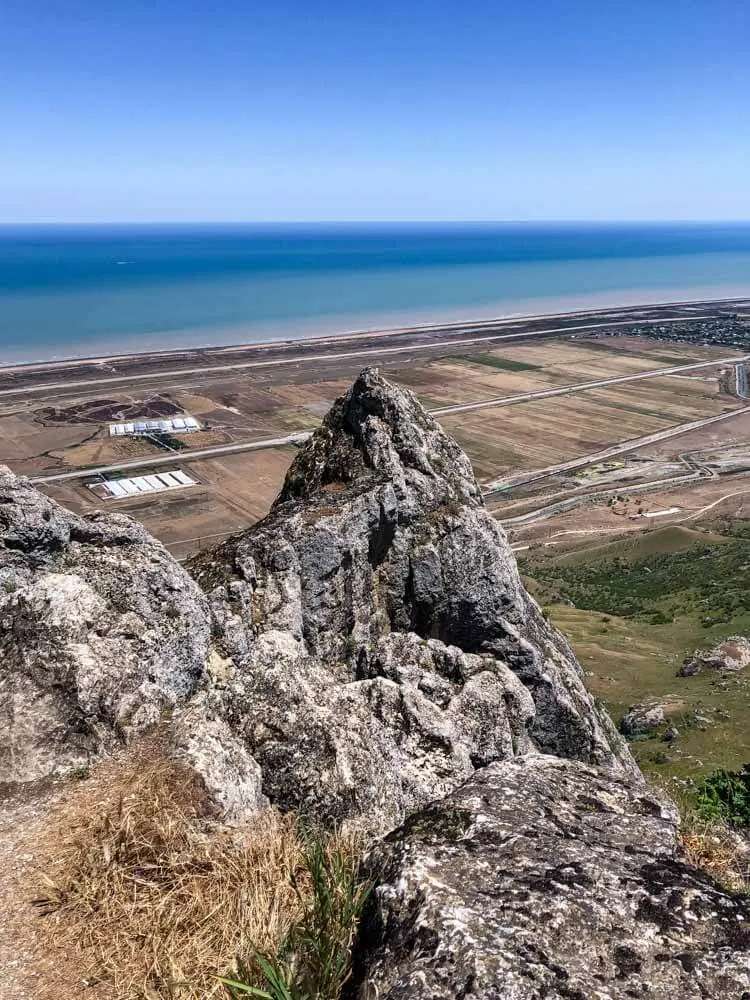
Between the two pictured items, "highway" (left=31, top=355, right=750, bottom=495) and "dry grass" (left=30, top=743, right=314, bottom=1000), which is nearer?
"dry grass" (left=30, top=743, right=314, bottom=1000)

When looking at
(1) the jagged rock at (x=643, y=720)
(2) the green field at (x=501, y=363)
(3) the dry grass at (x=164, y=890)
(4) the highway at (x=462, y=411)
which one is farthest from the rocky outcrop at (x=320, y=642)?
(2) the green field at (x=501, y=363)

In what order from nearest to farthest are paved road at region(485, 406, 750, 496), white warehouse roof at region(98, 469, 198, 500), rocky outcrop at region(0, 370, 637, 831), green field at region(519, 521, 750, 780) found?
rocky outcrop at region(0, 370, 637, 831) → green field at region(519, 521, 750, 780) → white warehouse roof at region(98, 469, 198, 500) → paved road at region(485, 406, 750, 496)

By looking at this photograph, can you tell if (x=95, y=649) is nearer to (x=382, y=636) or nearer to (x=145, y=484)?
(x=382, y=636)

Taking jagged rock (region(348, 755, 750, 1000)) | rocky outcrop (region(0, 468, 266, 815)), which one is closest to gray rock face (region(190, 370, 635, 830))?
rocky outcrop (region(0, 468, 266, 815))

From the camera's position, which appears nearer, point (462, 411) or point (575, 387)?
point (462, 411)

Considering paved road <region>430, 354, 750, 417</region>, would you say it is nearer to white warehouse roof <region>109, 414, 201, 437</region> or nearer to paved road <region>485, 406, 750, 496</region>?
paved road <region>485, 406, 750, 496</region>

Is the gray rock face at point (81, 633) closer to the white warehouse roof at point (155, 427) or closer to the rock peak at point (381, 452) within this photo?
the rock peak at point (381, 452)

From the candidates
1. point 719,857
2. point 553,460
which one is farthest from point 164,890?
point 553,460
